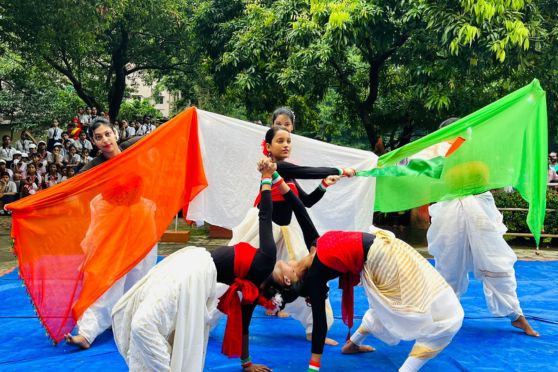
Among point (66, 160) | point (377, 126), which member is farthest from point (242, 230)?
point (66, 160)

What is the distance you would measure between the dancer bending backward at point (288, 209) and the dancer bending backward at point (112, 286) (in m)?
0.74

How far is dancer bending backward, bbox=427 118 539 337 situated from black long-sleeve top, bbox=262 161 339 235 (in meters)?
1.26

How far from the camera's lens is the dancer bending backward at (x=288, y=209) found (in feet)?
12.1

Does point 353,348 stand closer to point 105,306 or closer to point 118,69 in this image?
point 105,306

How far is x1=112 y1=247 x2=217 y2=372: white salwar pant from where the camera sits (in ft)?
9.08

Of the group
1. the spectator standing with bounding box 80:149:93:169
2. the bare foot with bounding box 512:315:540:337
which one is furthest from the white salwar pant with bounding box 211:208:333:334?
the spectator standing with bounding box 80:149:93:169

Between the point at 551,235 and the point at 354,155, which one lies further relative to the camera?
the point at 551,235

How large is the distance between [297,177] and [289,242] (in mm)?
583

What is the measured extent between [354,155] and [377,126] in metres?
6.45

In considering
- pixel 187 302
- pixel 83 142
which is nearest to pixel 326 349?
pixel 187 302

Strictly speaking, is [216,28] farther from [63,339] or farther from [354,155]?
[63,339]

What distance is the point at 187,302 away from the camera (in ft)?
9.36

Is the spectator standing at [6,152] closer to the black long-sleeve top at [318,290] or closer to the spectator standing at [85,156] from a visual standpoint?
the spectator standing at [85,156]

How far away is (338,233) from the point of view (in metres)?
3.29
